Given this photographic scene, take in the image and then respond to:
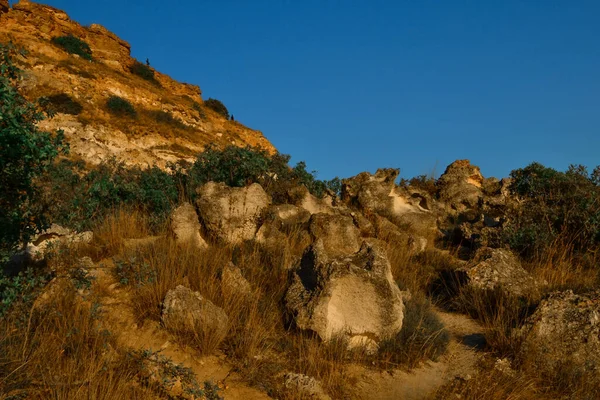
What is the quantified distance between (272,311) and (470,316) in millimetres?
2495

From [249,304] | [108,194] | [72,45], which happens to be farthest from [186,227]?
[72,45]

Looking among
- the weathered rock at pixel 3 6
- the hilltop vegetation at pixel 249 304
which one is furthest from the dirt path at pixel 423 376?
the weathered rock at pixel 3 6

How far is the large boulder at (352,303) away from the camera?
3.99 m

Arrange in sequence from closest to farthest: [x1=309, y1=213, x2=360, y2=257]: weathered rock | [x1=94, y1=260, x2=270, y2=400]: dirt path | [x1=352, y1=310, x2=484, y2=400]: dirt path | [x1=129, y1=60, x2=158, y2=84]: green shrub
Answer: [x1=94, y1=260, x2=270, y2=400]: dirt path, [x1=352, y1=310, x2=484, y2=400]: dirt path, [x1=309, y1=213, x2=360, y2=257]: weathered rock, [x1=129, y1=60, x2=158, y2=84]: green shrub

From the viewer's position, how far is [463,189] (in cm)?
1338

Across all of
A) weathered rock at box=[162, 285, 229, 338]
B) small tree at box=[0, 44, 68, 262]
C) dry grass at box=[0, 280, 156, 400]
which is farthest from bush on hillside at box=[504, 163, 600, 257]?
small tree at box=[0, 44, 68, 262]

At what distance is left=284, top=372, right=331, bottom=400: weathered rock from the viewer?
3.13 meters

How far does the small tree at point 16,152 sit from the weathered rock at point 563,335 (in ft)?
14.4

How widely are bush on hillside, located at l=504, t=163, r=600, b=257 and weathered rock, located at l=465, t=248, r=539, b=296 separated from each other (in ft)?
5.16

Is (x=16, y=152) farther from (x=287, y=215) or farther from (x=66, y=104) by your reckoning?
(x=66, y=104)

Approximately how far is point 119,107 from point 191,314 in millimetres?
25027

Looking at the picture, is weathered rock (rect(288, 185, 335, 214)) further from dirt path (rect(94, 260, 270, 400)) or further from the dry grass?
the dry grass

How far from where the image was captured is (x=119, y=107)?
25.8 metres

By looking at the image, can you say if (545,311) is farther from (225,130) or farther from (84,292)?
(225,130)
